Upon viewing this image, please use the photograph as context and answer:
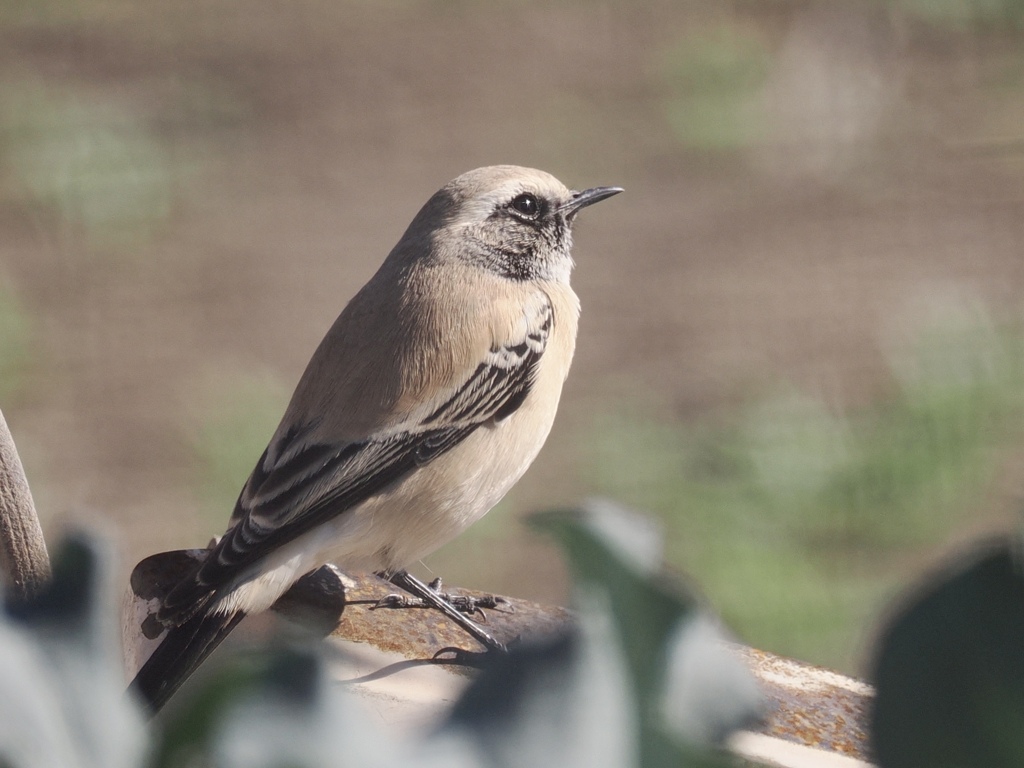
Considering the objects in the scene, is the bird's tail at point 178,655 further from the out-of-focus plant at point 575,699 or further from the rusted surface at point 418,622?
the out-of-focus plant at point 575,699

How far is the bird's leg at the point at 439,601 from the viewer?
3119 millimetres

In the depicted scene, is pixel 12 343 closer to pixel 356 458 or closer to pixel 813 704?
pixel 356 458

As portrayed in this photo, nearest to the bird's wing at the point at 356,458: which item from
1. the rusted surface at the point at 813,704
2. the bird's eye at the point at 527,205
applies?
the bird's eye at the point at 527,205

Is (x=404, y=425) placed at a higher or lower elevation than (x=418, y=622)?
higher

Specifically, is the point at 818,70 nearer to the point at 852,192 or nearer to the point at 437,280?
the point at 852,192

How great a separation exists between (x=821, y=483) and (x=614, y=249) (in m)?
2.43

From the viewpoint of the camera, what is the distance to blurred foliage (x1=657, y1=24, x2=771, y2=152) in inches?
350

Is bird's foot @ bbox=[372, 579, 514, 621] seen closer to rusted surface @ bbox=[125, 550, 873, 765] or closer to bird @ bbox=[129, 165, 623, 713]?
rusted surface @ bbox=[125, 550, 873, 765]

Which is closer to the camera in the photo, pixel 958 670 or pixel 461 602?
pixel 958 670

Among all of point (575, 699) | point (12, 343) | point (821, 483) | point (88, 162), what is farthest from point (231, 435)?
point (575, 699)

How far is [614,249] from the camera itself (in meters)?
8.21

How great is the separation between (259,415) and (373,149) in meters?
2.86

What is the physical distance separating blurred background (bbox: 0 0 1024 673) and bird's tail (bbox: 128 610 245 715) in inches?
120

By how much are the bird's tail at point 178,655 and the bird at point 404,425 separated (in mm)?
71
